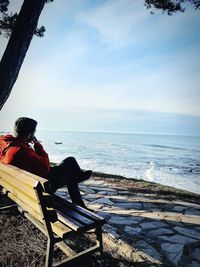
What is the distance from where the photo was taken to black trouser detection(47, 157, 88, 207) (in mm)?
3205

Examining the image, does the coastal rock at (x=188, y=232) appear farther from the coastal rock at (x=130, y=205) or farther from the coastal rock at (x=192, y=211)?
the coastal rock at (x=130, y=205)

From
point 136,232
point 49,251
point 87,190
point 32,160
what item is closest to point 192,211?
point 136,232

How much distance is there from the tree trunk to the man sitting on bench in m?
2.16

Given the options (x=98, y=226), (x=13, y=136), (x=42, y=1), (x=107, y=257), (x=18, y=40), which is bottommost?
(x=107, y=257)

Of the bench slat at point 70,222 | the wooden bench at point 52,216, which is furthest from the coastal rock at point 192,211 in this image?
the bench slat at point 70,222

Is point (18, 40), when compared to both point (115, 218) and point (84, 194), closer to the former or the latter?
point (84, 194)

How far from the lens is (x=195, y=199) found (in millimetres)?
5582

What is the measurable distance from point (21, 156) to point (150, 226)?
234 cm

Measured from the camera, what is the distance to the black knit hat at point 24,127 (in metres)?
3.05

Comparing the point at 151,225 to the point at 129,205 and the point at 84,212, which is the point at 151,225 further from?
the point at 84,212

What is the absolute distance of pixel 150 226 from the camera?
375 cm

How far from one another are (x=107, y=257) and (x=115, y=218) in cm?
126

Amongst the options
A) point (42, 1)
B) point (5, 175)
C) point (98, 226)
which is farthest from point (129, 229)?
point (42, 1)

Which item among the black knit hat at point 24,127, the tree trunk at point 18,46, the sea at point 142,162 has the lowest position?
the sea at point 142,162
